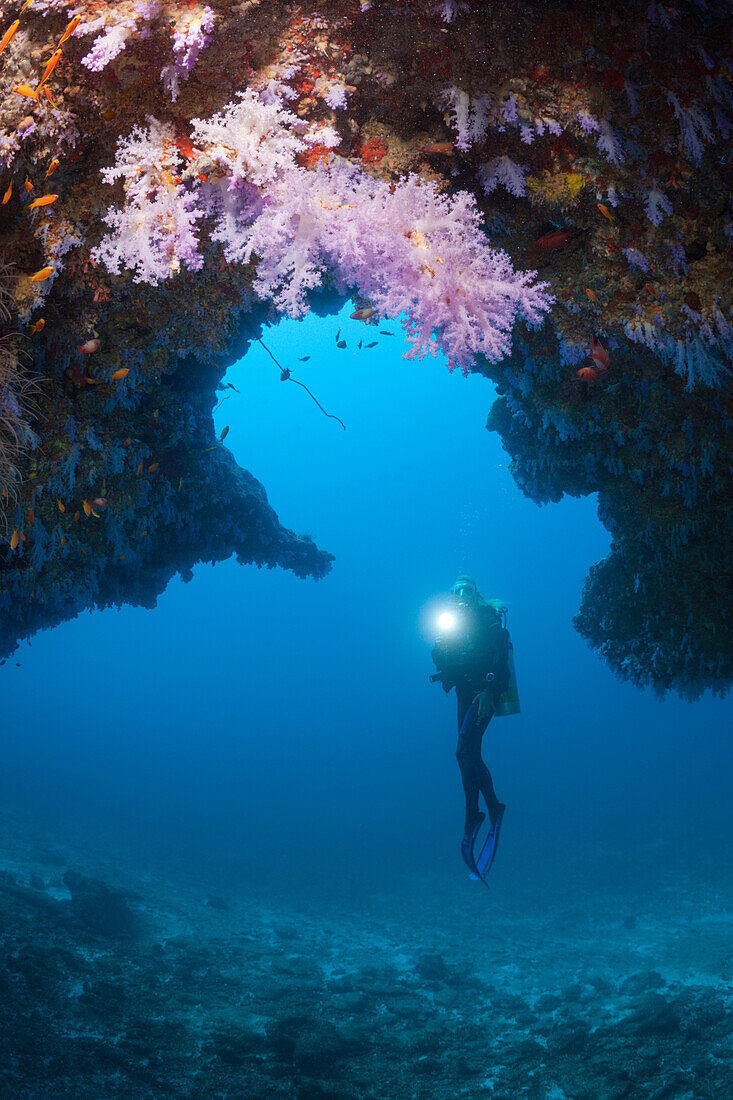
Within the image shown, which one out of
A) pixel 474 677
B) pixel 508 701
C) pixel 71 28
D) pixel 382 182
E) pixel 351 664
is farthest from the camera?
pixel 351 664

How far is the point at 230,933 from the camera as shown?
1378cm

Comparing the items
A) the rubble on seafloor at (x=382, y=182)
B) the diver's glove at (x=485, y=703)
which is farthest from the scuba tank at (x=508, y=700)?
the rubble on seafloor at (x=382, y=182)

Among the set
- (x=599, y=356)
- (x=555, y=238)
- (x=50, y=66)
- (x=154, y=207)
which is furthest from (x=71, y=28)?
(x=599, y=356)

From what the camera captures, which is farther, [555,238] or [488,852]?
[488,852]

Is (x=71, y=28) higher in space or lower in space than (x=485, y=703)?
higher

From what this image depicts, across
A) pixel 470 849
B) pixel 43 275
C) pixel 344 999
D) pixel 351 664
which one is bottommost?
pixel 344 999

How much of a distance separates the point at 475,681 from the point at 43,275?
5.28 meters

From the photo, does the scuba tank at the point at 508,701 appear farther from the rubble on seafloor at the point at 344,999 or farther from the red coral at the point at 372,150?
the rubble on seafloor at the point at 344,999

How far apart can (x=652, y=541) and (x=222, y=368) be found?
426 cm

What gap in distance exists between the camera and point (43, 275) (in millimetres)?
3250

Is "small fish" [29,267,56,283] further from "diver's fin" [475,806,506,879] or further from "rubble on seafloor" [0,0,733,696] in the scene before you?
"diver's fin" [475,806,506,879]

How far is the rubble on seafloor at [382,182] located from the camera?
2742mm

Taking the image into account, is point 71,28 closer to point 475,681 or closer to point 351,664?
point 475,681

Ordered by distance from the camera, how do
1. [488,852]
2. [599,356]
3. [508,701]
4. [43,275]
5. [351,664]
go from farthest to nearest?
[351,664] → [508,701] → [488,852] → [599,356] → [43,275]
